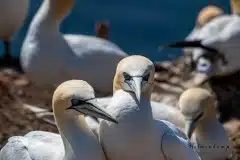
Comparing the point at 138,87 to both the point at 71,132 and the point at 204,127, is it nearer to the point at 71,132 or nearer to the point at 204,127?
the point at 71,132

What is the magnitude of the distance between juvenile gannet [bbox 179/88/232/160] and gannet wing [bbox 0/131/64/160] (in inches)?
68.0

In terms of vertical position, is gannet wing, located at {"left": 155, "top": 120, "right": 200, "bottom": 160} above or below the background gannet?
above

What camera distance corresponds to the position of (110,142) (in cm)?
615

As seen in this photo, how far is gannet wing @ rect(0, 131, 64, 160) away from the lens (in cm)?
627

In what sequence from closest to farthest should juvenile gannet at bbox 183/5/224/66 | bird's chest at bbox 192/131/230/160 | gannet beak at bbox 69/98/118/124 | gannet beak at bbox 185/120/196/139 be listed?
gannet beak at bbox 69/98/118/124 → gannet beak at bbox 185/120/196/139 → bird's chest at bbox 192/131/230/160 → juvenile gannet at bbox 183/5/224/66

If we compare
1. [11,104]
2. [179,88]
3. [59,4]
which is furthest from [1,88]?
[179,88]

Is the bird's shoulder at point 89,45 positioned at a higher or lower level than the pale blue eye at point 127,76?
lower

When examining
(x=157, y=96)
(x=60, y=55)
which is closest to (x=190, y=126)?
(x=60, y=55)

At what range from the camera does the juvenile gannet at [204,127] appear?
810cm

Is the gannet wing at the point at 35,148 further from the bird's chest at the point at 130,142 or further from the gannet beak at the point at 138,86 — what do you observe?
the gannet beak at the point at 138,86

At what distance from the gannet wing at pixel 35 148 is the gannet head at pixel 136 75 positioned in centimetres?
53

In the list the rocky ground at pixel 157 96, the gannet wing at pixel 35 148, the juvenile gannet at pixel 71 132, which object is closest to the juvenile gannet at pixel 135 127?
the juvenile gannet at pixel 71 132

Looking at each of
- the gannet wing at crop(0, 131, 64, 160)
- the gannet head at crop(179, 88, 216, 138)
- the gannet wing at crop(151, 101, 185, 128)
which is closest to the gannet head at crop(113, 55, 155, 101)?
the gannet wing at crop(0, 131, 64, 160)

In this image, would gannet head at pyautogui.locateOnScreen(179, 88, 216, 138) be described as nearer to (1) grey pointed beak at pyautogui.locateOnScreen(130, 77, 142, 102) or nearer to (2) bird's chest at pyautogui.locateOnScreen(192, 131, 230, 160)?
(2) bird's chest at pyautogui.locateOnScreen(192, 131, 230, 160)
